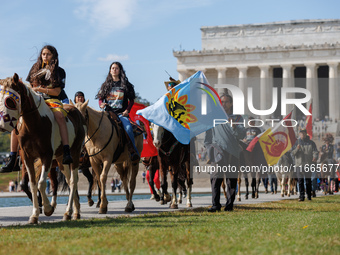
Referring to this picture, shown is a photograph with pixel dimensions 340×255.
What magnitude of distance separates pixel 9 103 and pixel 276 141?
16.1 metres

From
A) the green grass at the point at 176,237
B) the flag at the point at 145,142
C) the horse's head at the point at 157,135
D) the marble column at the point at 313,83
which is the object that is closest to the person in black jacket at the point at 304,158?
the flag at the point at 145,142

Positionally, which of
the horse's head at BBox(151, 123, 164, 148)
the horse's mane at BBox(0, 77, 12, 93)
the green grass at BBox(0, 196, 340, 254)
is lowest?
the green grass at BBox(0, 196, 340, 254)

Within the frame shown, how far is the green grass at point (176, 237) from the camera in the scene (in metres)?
6.34

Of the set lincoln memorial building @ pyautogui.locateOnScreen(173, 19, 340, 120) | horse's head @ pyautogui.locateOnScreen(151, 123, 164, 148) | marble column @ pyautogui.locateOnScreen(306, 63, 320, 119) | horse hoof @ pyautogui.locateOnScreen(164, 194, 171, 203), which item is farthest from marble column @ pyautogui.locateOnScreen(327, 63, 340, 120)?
horse's head @ pyautogui.locateOnScreen(151, 123, 164, 148)

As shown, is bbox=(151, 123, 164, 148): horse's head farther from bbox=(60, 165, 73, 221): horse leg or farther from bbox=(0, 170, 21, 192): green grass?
bbox=(0, 170, 21, 192): green grass

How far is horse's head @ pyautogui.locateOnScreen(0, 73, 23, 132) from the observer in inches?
350

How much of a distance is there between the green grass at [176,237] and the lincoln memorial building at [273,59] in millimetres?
81707

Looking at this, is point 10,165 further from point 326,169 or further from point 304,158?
point 326,169

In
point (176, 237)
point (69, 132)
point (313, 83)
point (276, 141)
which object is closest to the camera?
point (176, 237)

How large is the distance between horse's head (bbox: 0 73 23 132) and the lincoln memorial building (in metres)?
82.6

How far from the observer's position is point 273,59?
91438 millimetres

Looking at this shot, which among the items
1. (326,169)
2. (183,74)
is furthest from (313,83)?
(326,169)

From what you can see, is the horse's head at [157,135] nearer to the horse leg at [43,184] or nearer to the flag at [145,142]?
the flag at [145,142]

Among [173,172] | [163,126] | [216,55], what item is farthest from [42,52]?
[216,55]
